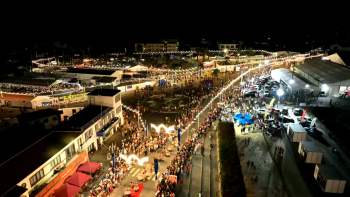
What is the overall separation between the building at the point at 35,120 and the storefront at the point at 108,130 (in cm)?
523

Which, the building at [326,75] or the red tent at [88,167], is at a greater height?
the building at [326,75]

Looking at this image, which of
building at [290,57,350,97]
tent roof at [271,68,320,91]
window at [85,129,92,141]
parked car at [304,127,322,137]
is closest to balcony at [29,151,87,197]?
window at [85,129,92,141]

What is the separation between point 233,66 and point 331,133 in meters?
31.1

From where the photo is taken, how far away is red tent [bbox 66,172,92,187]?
15.2 m

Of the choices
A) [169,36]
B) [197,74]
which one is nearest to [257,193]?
[197,74]

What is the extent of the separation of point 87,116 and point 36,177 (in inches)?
302

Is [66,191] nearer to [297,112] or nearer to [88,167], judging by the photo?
[88,167]

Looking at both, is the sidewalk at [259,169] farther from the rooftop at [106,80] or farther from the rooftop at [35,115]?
the rooftop at [106,80]

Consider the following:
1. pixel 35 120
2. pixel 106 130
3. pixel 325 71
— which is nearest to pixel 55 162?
pixel 106 130

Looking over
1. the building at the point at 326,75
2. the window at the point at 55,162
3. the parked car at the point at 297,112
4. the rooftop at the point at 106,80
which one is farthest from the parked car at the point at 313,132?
the rooftop at the point at 106,80

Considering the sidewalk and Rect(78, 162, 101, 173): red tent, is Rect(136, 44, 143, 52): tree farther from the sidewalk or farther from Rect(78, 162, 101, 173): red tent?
Rect(78, 162, 101, 173): red tent

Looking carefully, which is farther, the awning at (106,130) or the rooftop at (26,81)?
the rooftop at (26,81)

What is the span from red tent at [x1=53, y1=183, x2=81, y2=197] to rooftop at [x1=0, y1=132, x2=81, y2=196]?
1878mm

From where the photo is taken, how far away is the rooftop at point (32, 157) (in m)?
12.9
